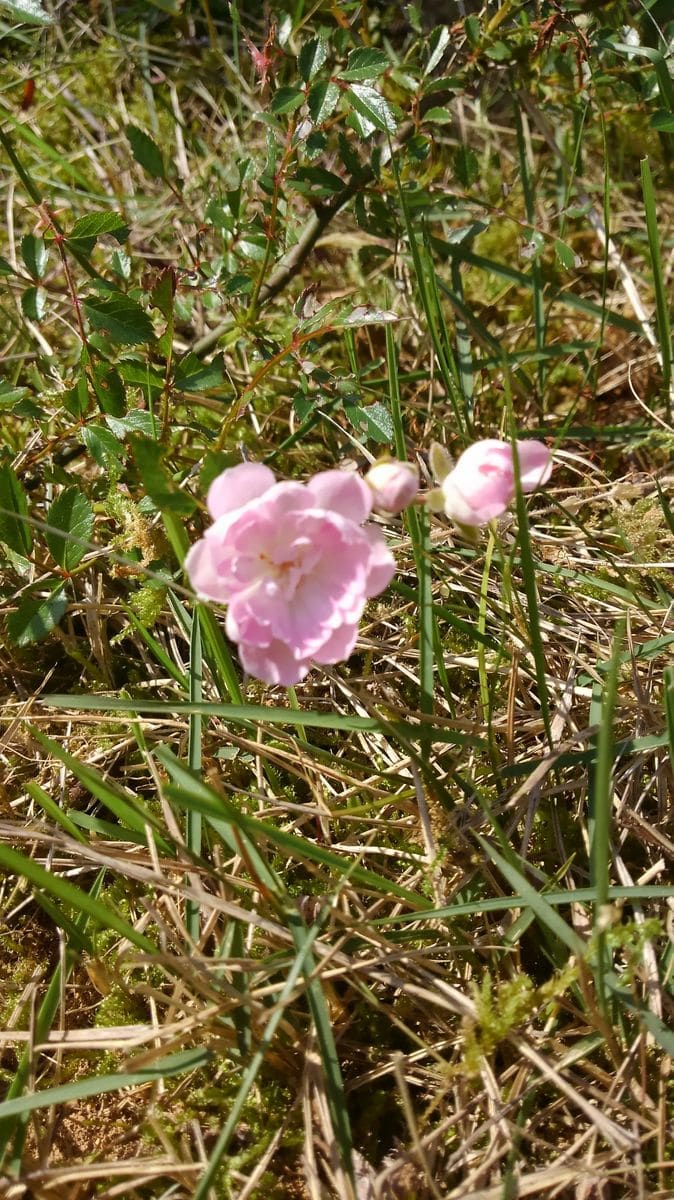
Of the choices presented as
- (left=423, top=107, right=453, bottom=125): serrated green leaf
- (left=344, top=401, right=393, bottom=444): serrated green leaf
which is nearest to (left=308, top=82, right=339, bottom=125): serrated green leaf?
(left=423, top=107, right=453, bottom=125): serrated green leaf

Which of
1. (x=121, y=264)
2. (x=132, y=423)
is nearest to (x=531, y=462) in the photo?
(x=132, y=423)

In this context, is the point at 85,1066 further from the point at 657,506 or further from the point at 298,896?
the point at 657,506

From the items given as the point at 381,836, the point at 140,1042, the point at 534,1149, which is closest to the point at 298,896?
the point at 381,836

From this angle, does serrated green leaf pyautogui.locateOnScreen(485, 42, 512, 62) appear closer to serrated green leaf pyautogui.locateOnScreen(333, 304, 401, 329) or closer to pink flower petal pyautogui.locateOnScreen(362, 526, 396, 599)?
serrated green leaf pyautogui.locateOnScreen(333, 304, 401, 329)

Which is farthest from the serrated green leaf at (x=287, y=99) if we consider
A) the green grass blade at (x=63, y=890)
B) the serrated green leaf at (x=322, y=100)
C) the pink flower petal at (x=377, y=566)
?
the green grass blade at (x=63, y=890)

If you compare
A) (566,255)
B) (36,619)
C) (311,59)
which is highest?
(311,59)

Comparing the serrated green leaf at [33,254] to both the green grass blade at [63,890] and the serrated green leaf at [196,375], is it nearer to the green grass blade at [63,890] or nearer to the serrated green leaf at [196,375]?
the serrated green leaf at [196,375]

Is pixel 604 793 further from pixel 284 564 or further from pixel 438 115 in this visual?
pixel 438 115
